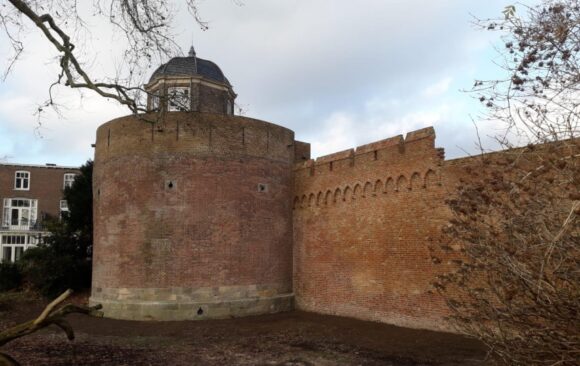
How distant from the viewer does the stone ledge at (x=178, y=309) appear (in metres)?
14.5

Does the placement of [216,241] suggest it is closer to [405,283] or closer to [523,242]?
[405,283]

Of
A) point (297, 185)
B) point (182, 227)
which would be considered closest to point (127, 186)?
point (182, 227)

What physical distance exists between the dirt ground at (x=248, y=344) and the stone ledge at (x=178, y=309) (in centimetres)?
41

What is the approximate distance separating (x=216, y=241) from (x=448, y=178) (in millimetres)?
7371

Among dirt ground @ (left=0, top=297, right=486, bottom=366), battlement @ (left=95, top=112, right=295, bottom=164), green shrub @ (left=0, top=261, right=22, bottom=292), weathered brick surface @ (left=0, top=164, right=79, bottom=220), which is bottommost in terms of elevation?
dirt ground @ (left=0, top=297, right=486, bottom=366)

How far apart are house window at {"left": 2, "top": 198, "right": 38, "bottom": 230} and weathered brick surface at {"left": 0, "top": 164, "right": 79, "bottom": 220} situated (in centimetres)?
42

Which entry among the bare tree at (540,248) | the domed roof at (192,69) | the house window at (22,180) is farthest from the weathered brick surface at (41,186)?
the bare tree at (540,248)

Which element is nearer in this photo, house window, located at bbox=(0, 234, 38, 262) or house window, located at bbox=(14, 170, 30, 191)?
house window, located at bbox=(0, 234, 38, 262)

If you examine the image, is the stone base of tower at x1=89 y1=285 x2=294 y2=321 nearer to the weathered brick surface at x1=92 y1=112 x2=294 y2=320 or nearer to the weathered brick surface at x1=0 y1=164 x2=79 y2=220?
the weathered brick surface at x1=92 y1=112 x2=294 y2=320

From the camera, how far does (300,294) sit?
16.7 meters

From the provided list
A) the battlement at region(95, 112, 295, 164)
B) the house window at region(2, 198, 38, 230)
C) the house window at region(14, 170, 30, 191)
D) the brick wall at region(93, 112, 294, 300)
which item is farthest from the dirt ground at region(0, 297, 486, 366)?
the house window at region(14, 170, 30, 191)

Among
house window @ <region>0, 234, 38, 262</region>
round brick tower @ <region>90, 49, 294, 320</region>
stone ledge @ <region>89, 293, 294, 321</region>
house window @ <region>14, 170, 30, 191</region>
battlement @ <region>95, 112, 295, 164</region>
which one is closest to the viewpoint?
stone ledge @ <region>89, 293, 294, 321</region>

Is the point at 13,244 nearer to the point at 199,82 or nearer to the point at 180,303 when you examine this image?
the point at 199,82

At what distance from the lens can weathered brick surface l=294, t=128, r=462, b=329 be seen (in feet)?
40.3
